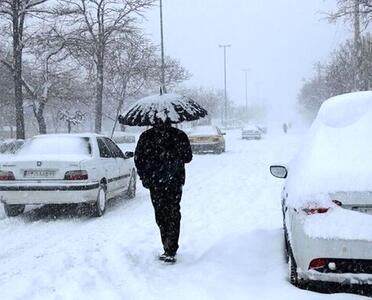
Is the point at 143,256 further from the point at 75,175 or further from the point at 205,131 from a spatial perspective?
the point at 205,131

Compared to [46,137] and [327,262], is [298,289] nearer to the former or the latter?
[327,262]

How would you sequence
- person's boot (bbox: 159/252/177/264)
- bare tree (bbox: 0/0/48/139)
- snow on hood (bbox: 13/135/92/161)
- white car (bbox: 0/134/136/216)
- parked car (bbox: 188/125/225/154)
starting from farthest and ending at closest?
parked car (bbox: 188/125/225/154) < bare tree (bbox: 0/0/48/139) < snow on hood (bbox: 13/135/92/161) < white car (bbox: 0/134/136/216) < person's boot (bbox: 159/252/177/264)

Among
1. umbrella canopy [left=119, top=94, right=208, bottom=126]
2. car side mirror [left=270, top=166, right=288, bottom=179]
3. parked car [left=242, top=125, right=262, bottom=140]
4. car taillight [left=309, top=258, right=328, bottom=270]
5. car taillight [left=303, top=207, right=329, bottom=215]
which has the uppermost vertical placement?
umbrella canopy [left=119, top=94, right=208, bottom=126]

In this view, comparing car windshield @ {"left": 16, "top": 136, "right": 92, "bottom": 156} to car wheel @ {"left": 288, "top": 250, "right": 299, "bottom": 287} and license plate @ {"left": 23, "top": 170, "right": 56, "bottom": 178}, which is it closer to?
license plate @ {"left": 23, "top": 170, "right": 56, "bottom": 178}

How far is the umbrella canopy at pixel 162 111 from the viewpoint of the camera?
6.32 metres

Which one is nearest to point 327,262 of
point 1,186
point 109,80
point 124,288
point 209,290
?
point 209,290

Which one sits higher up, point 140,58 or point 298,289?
point 140,58

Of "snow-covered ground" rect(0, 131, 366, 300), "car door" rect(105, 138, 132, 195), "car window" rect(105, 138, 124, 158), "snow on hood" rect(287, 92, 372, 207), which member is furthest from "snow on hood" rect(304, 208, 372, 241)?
"car window" rect(105, 138, 124, 158)

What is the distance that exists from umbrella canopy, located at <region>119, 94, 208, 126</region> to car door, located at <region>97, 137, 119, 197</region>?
3.45 meters

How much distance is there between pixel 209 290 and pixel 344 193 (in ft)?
5.31

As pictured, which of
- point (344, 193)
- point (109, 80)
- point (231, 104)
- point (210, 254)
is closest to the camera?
point (344, 193)

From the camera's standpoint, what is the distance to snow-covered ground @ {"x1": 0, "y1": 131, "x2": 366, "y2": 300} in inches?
202

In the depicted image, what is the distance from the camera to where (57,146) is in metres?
9.74

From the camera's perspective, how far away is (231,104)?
152000mm
